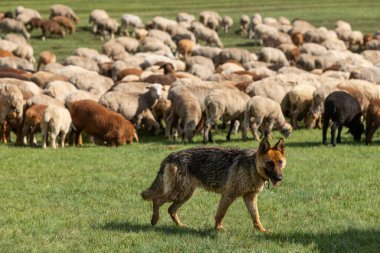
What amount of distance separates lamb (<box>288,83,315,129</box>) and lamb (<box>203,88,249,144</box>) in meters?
2.42

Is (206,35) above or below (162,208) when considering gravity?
below

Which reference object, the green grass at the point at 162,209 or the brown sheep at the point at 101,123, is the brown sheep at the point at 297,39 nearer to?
the brown sheep at the point at 101,123

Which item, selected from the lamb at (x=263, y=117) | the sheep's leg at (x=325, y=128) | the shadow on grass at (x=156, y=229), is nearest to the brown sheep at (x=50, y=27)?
the lamb at (x=263, y=117)

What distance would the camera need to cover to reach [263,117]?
19.2 metres

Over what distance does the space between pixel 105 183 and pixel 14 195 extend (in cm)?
186

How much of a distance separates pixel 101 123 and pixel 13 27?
31891mm

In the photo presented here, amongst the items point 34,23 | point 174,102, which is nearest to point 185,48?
point 34,23

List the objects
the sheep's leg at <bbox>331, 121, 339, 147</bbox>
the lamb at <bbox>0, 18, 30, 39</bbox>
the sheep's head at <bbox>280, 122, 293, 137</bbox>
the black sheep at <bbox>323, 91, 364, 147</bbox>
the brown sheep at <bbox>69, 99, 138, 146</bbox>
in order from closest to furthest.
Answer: the sheep's leg at <bbox>331, 121, 339, 147</bbox>, the black sheep at <bbox>323, 91, 364, 147</bbox>, the brown sheep at <bbox>69, 99, 138, 146</bbox>, the sheep's head at <bbox>280, 122, 293, 137</bbox>, the lamb at <bbox>0, 18, 30, 39</bbox>

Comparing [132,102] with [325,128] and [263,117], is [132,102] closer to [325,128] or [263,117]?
[263,117]

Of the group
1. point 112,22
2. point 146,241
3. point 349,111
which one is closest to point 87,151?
point 349,111

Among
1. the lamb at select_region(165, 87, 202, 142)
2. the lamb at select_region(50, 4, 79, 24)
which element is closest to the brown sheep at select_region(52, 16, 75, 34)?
the lamb at select_region(50, 4, 79, 24)

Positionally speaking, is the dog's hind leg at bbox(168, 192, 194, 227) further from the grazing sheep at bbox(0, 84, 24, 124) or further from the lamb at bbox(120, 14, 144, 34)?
the lamb at bbox(120, 14, 144, 34)

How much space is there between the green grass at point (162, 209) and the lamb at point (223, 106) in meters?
3.51

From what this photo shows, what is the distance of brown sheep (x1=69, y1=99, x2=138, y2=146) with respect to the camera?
18594mm
